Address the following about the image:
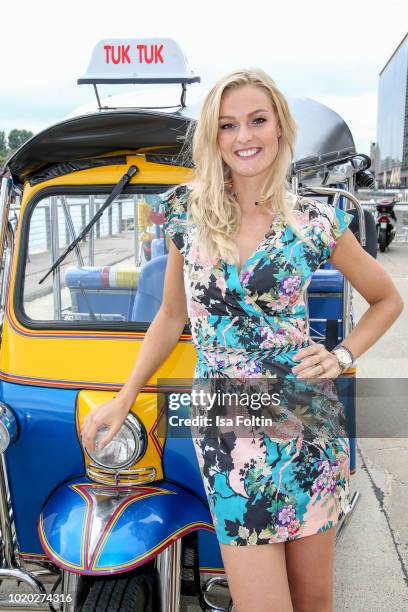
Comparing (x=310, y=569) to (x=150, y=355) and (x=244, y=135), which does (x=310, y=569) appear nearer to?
(x=150, y=355)

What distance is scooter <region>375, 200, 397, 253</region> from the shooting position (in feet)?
51.7

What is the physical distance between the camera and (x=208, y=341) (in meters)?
1.74

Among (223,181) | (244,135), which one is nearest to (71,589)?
(223,181)

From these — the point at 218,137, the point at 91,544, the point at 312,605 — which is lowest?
the point at 312,605

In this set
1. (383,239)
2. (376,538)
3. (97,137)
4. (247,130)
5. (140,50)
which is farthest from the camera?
(383,239)

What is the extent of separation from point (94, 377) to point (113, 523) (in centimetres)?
58

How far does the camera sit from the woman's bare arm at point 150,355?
1.89 m

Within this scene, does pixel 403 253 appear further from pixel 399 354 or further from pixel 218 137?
pixel 218 137

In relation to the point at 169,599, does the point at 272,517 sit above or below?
above

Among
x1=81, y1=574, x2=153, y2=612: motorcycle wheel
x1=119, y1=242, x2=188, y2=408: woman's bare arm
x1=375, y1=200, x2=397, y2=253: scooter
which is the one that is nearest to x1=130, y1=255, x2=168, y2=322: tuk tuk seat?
x1=119, y1=242, x2=188, y2=408: woman's bare arm

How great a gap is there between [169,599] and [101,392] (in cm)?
78

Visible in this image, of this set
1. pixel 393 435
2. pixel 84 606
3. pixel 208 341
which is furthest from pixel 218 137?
pixel 393 435

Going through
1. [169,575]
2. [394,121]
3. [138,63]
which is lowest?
[169,575]

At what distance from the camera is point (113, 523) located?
2.00m
